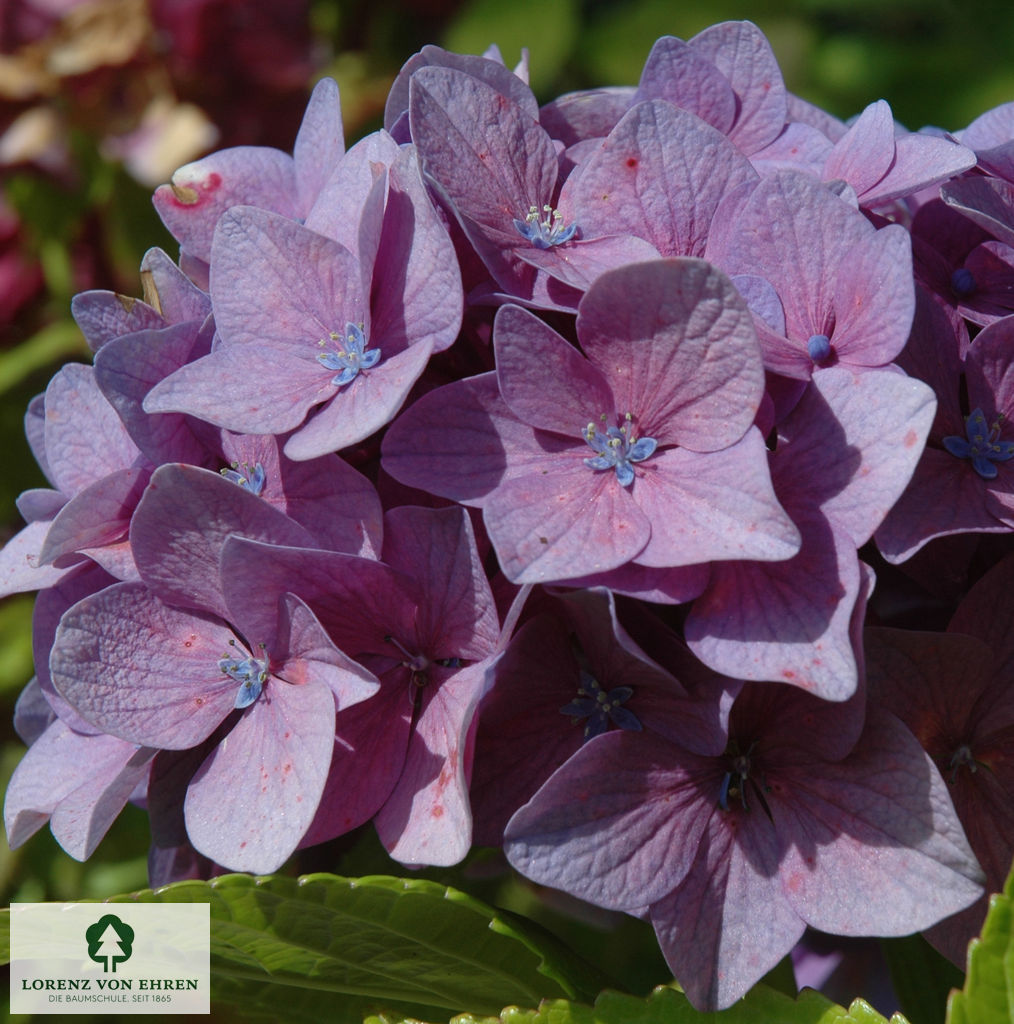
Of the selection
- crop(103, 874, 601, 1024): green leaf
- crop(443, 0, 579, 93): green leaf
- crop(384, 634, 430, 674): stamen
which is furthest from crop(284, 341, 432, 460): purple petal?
crop(443, 0, 579, 93): green leaf

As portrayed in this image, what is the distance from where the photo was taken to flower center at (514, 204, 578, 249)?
637 millimetres

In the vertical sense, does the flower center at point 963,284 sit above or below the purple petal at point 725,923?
above

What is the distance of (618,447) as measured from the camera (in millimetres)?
609

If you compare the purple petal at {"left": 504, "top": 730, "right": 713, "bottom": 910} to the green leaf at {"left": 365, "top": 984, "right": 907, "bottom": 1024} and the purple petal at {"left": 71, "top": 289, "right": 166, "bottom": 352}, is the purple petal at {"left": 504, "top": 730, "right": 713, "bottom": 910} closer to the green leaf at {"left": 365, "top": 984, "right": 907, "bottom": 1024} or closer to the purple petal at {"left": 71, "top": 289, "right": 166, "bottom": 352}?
the green leaf at {"left": 365, "top": 984, "right": 907, "bottom": 1024}

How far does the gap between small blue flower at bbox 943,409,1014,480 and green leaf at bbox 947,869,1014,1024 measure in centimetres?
21

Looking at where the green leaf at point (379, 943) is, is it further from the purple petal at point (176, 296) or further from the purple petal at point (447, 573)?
the purple petal at point (176, 296)

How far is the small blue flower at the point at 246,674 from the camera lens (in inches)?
24.5

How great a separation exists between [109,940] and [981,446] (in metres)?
0.54

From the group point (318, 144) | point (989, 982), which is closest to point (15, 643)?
point (318, 144)

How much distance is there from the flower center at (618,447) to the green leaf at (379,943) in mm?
237

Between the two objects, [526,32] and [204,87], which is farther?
[526,32]

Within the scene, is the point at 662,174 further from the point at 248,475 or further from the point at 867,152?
the point at 248,475

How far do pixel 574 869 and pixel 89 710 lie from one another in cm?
26

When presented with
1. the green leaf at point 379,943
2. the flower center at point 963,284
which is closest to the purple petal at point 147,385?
the green leaf at point 379,943
